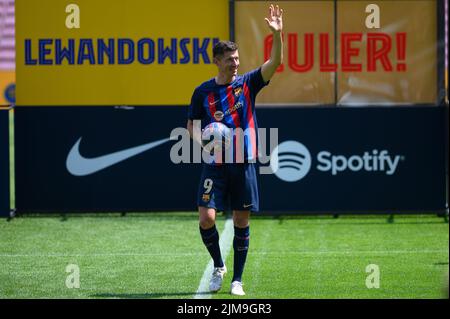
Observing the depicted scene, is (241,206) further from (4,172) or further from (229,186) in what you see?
(4,172)

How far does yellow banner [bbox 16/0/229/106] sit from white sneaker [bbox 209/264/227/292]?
18.7 feet

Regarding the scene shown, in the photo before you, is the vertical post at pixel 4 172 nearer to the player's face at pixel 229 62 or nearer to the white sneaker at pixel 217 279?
the white sneaker at pixel 217 279

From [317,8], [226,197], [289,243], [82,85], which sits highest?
[317,8]

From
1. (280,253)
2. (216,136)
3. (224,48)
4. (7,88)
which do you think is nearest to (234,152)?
(216,136)

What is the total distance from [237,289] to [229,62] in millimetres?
1915

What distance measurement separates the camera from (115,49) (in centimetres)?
1480

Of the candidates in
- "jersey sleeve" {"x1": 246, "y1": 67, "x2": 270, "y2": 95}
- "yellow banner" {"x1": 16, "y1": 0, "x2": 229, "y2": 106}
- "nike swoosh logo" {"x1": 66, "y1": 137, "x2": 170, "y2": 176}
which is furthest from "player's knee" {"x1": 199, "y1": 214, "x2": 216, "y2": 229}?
"yellow banner" {"x1": 16, "y1": 0, "x2": 229, "y2": 106}

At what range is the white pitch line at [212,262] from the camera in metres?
9.23
